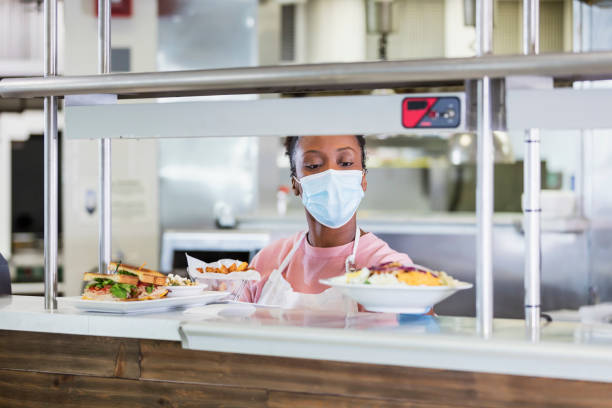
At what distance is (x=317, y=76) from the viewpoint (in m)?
1.84

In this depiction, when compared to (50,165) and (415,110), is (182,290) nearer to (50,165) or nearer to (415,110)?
(50,165)

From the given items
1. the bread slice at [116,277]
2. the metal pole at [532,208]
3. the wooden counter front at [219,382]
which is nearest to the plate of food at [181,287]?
the bread slice at [116,277]

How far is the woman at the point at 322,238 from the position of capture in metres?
2.62

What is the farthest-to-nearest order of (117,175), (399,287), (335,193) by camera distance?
(117,175), (335,193), (399,287)

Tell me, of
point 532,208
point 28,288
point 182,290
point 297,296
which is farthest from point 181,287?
point 28,288

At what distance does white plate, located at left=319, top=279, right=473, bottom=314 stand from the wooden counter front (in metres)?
0.19

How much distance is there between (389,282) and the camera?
72.3 inches

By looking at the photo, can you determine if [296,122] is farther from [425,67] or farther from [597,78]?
[597,78]

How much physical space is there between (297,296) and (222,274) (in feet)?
1.29

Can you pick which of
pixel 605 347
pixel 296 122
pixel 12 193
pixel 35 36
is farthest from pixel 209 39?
pixel 605 347

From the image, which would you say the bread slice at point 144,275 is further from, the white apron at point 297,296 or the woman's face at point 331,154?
the woman's face at point 331,154

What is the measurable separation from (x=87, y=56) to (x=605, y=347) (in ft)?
16.2

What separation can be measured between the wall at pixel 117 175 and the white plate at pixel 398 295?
161 inches

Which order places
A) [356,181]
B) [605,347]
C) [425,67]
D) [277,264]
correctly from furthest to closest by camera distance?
[277,264], [356,181], [425,67], [605,347]
